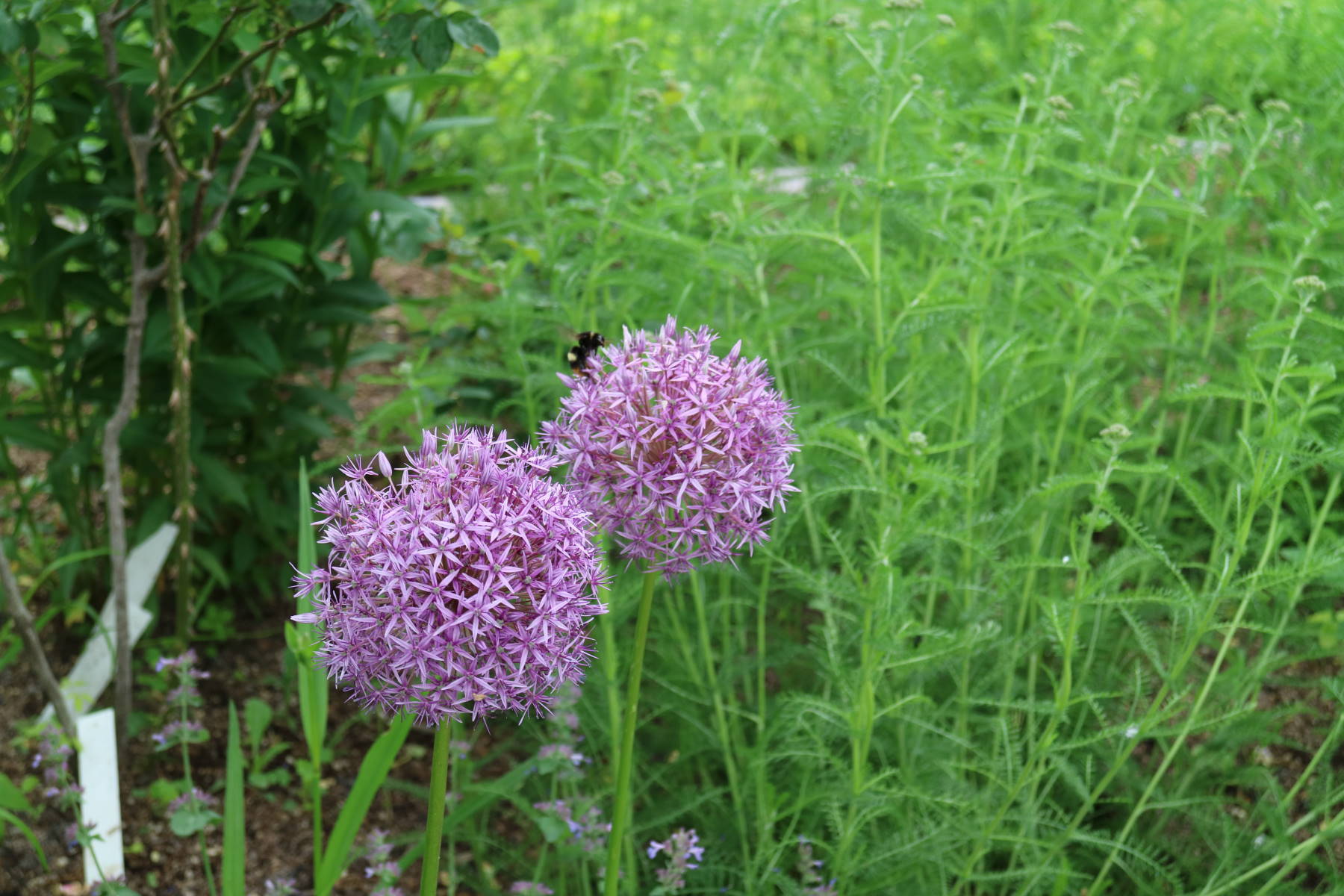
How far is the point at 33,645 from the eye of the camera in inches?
108

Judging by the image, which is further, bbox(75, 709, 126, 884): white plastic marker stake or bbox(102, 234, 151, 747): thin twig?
bbox(102, 234, 151, 747): thin twig

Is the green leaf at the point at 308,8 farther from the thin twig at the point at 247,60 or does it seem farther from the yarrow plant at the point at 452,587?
the yarrow plant at the point at 452,587

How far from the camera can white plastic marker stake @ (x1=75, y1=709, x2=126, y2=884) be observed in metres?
2.58

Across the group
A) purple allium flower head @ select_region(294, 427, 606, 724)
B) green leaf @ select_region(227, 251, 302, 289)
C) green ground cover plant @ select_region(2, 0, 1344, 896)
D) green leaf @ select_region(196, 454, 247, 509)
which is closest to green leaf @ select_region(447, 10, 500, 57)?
green ground cover plant @ select_region(2, 0, 1344, 896)

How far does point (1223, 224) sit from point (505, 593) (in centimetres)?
244

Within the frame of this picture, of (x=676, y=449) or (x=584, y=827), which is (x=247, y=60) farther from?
(x=584, y=827)

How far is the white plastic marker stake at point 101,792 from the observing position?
8.47ft

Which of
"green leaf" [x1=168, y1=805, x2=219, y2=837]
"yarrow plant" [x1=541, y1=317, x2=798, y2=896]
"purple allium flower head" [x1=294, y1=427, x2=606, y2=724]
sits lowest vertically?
"purple allium flower head" [x1=294, y1=427, x2=606, y2=724]

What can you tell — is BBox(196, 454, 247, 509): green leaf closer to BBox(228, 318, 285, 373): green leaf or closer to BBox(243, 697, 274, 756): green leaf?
BBox(228, 318, 285, 373): green leaf

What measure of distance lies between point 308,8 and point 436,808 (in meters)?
1.60

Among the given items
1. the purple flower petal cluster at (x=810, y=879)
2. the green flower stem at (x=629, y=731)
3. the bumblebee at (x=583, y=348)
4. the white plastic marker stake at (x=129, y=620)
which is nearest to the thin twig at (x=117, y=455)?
the white plastic marker stake at (x=129, y=620)

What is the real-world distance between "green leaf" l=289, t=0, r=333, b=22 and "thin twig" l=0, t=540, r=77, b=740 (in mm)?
1307

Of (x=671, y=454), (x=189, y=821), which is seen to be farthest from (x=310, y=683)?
→ (x=671, y=454)

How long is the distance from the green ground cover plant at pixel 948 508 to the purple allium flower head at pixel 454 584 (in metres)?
0.68
